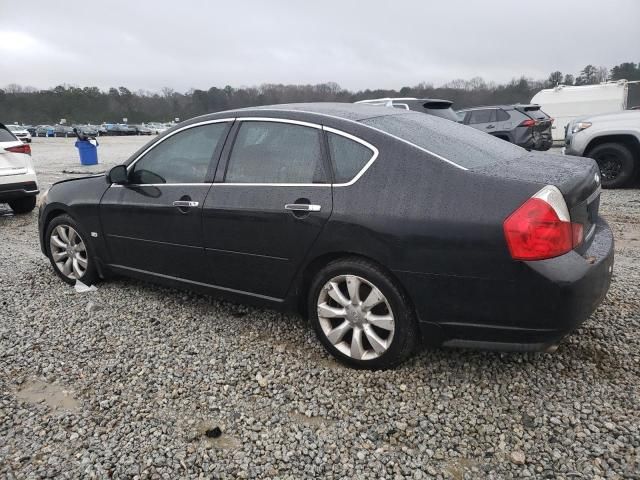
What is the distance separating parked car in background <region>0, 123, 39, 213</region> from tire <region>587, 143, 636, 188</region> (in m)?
9.27

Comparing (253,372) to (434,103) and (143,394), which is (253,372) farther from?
(434,103)

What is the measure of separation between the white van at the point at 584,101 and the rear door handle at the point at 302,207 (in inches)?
837

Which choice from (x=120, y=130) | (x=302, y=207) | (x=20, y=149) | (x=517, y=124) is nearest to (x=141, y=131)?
(x=120, y=130)

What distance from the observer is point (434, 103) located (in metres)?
9.17

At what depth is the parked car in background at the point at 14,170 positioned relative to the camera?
24.3 feet

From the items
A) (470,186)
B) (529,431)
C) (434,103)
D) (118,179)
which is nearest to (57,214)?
(118,179)

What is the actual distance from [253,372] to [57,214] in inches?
111

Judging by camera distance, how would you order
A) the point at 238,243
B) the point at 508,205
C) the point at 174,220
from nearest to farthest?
the point at 508,205 → the point at 238,243 → the point at 174,220

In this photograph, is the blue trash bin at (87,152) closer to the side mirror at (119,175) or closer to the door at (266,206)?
the side mirror at (119,175)

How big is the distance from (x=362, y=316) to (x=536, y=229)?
1.06 metres

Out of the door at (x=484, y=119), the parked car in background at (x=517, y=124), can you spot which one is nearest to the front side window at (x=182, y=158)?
the parked car in background at (x=517, y=124)

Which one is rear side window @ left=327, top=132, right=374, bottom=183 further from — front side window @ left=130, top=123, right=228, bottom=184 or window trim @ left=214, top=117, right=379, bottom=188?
front side window @ left=130, top=123, right=228, bottom=184

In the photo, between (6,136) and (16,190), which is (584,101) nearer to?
(6,136)

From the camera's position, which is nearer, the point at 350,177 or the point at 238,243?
the point at 350,177
